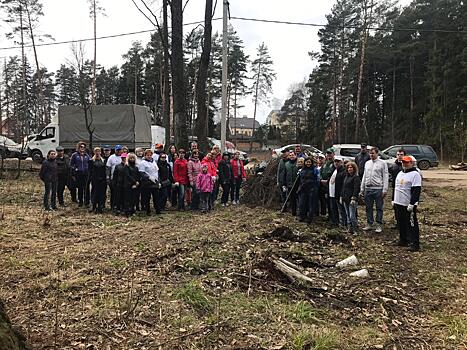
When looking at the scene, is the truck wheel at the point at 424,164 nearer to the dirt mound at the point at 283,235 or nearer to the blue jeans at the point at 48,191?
the dirt mound at the point at 283,235

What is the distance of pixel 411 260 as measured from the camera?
7.09 m

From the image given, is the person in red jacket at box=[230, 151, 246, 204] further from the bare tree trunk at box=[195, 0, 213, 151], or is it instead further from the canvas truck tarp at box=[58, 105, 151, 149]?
the canvas truck tarp at box=[58, 105, 151, 149]

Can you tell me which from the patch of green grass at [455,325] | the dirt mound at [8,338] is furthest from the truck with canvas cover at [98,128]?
the dirt mound at [8,338]

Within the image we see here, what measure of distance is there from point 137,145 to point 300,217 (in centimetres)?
1495

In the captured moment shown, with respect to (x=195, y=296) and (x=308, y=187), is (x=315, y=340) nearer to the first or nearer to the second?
(x=195, y=296)

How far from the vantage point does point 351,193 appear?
8.91m

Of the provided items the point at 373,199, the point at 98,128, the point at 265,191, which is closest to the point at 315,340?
the point at 373,199

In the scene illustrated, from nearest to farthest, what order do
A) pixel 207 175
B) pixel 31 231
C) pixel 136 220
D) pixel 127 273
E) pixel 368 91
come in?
pixel 127 273, pixel 31 231, pixel 136 220, pixel 207 175, pixel 368 91

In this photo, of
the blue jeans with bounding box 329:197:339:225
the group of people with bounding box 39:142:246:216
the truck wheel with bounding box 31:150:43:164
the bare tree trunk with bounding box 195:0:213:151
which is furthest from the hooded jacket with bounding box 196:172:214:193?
the truck wheel with bounding box 31:150:43:164

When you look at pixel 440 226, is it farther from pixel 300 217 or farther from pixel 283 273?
pixel 283 273

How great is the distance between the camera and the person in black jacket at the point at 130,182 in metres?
10.3

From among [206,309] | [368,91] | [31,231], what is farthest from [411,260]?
[368,91]

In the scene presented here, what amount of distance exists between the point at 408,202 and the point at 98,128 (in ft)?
62.0

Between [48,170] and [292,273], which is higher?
[48,170]
